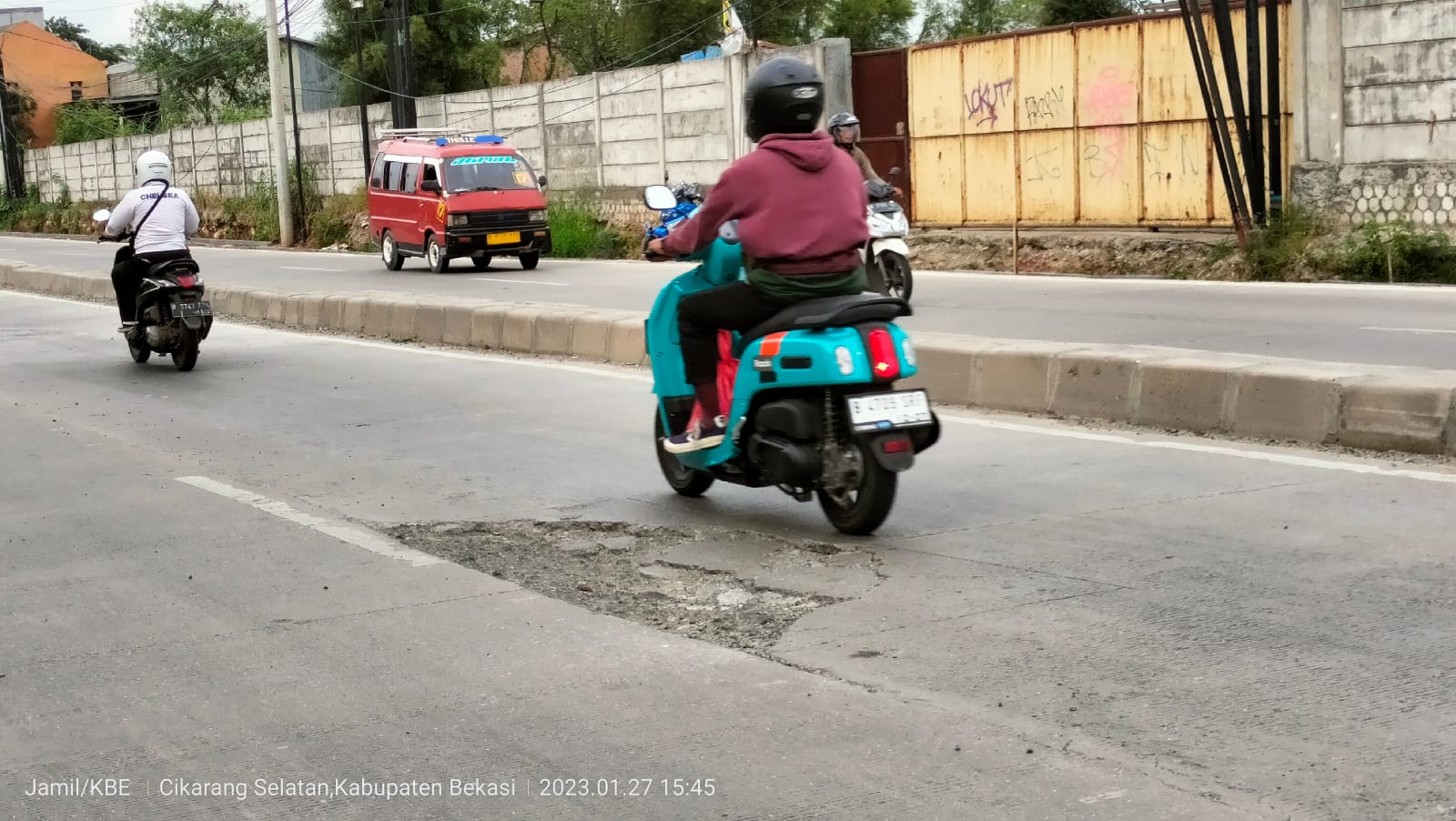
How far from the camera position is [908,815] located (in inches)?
139

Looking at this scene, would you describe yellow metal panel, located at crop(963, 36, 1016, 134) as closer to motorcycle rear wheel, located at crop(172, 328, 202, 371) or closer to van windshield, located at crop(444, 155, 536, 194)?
van windshield, located at crop(444, 155, 536, 194)

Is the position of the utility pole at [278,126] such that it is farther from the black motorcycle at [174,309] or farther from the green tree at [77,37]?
the green tree at [77,37]

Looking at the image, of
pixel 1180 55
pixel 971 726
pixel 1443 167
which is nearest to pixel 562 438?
pixel 971 726

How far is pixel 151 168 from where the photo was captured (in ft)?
44.1

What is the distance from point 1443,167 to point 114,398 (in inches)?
537

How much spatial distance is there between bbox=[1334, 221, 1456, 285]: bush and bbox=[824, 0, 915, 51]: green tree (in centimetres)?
3992

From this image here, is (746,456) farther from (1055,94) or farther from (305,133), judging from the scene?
(305,133)

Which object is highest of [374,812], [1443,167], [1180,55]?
[1180,55]

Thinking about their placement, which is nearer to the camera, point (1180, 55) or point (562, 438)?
point (562, 438)

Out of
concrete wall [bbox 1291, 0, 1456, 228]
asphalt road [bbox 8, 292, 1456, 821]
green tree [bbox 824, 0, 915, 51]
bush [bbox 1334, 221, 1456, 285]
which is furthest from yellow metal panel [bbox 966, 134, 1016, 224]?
green tree [bbox 824, 0, 915, 51]

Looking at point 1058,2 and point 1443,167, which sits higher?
point 1058,2

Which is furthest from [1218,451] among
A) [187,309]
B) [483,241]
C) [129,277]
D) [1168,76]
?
[483,241]

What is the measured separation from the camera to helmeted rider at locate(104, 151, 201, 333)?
43.2ft

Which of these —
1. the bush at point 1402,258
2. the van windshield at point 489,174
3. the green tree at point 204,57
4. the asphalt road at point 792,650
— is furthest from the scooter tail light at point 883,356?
the green tree at point 204,57
